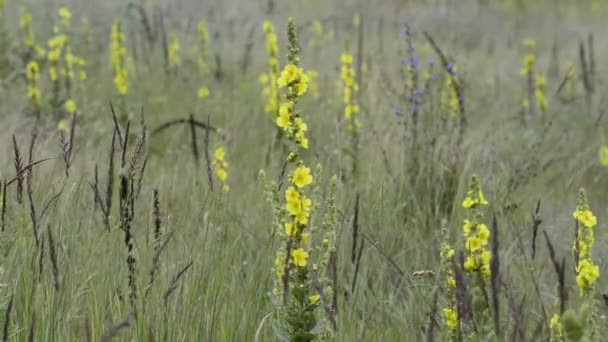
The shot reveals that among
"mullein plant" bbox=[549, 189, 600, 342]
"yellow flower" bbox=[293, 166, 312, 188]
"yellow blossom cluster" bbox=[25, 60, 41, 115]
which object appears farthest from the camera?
"yellow blossom cluster" bbox=[25, 60, 41, 115]

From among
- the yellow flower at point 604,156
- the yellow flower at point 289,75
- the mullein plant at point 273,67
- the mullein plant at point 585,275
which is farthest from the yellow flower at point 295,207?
the yellow flower at point 604,156

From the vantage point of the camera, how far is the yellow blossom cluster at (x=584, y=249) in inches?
76.9

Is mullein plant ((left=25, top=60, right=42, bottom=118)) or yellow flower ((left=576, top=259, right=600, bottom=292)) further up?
mullein plant ((left=25, top=60, right=42, bottom=118))

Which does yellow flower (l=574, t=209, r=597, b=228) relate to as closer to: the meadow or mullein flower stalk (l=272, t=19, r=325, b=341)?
the meadow

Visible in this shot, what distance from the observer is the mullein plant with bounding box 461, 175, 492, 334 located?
1995 mm

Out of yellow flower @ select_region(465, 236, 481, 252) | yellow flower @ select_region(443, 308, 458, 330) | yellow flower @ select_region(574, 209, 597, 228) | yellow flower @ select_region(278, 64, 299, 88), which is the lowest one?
yellow flower @ select_region(443, 308, 458, 330)

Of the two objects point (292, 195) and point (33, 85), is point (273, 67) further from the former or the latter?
point (292, 195)

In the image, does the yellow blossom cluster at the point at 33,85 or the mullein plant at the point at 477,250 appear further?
the yellow blossom cluster at the point at 33,85

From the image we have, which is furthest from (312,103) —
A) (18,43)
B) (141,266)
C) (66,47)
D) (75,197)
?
(141,266)

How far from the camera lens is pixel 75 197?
2.85 metres

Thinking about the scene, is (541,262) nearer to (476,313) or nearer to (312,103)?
(476,313)

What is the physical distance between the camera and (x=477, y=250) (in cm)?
204

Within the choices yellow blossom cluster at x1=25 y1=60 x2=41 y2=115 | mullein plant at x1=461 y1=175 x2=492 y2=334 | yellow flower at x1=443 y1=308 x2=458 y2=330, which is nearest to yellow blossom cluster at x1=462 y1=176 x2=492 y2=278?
mullein plant at x1=461 y1=175 x2=492 y2=334

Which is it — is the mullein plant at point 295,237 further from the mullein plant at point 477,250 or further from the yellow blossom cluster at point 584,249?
the yellow blossom cluster at point 584,249
